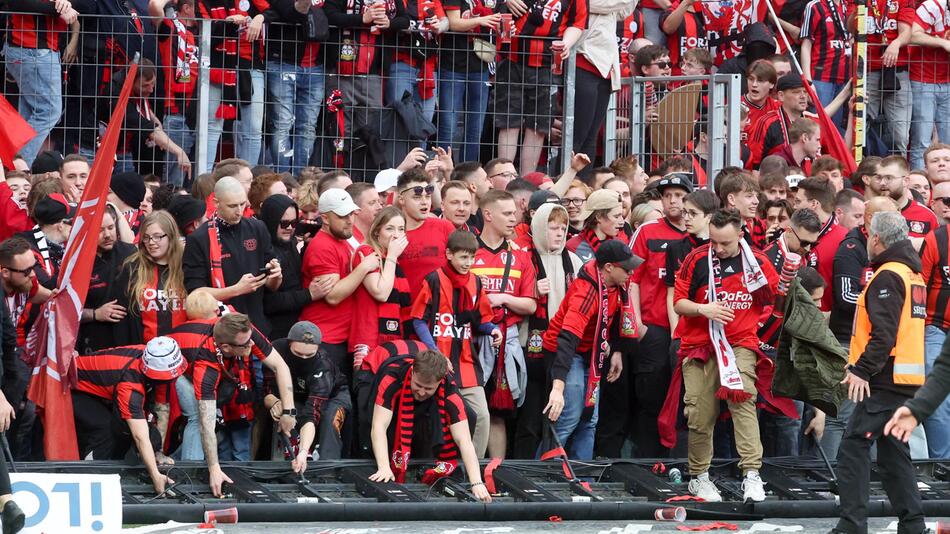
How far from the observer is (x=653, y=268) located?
11.5 meters

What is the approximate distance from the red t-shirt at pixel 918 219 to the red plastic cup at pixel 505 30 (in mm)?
3564

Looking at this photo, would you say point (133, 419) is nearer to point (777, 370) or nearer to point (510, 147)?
point (777, 370)

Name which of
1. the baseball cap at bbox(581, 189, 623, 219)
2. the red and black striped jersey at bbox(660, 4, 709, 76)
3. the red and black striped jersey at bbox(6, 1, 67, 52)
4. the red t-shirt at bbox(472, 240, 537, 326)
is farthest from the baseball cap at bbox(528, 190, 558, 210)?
the red and black striped jersey at bbox(660, 4, 709, 76)

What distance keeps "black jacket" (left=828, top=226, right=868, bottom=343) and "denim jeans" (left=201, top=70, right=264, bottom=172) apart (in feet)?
15.1

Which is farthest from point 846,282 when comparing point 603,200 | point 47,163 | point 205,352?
point 47,163

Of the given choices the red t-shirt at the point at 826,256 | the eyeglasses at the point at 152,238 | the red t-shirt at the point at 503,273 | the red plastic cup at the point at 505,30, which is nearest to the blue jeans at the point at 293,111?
the red plastic cup at the point at 505,30

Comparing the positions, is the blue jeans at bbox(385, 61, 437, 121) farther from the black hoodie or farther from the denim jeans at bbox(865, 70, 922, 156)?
the denim jeans at bbox(865, 70, 922, 156)

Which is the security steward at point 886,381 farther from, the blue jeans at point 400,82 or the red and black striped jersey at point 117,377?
the blue jeans at point 400,82

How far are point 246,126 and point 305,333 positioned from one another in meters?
3.24

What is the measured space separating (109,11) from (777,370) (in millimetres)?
5940

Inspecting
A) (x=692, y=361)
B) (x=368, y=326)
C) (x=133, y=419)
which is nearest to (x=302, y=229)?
(x=368, y=326)

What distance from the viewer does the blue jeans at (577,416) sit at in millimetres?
11000

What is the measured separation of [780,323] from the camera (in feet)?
36.9

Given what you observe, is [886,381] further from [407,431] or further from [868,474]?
[407,431]
